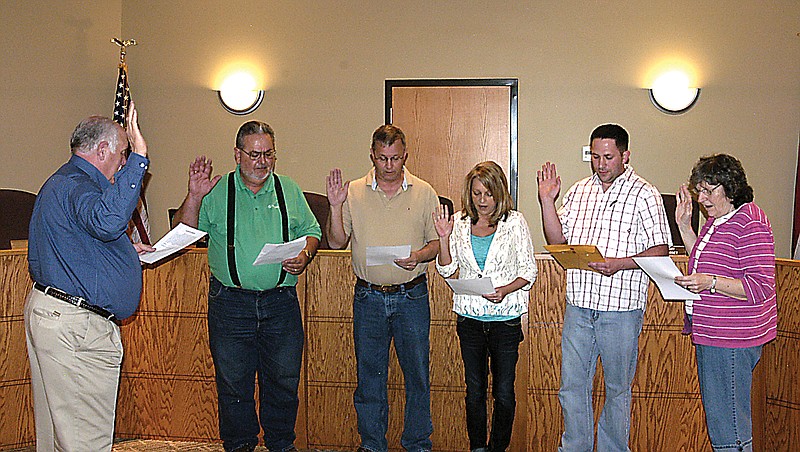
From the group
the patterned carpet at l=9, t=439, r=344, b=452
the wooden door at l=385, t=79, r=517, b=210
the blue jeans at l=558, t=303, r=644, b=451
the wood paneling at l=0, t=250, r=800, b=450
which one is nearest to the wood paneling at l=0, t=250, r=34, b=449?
the wood paneling at l=0, t=250, r=800, b=450

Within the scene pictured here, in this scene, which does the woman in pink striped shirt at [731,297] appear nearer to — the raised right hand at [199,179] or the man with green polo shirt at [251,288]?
the man with green polo shirt at [251,288]

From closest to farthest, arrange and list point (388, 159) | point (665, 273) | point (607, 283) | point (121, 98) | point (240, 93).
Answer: point (665, 273), point (607, 283), point (388, 159), point (121, 98), point (240, 93)

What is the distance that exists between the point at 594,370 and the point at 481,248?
0.80 meters

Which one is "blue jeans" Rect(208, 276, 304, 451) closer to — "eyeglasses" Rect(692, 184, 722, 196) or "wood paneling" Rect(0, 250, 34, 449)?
"wood paneling" Rect(0, 250, 34, 449)

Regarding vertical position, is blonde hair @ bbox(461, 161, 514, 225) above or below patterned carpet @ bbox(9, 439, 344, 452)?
above

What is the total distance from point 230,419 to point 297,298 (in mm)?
689

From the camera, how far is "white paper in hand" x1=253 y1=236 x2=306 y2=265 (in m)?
3.85

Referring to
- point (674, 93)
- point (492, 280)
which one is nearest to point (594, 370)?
point (492, 280)

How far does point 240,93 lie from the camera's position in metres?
7.53

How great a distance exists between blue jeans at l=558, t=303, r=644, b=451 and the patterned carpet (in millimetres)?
1429

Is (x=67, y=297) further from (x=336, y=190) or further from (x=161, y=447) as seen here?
(x=161, y=447)

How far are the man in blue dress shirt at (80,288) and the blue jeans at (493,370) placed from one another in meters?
1.64

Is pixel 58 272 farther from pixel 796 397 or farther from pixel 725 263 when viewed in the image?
pixel 796 397

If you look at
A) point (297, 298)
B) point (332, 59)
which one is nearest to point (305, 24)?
point (332, 59)
